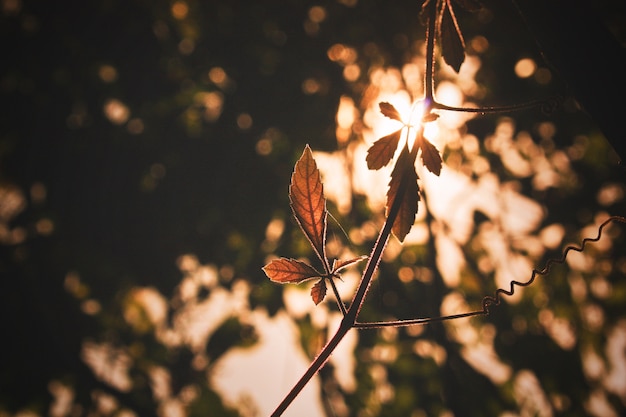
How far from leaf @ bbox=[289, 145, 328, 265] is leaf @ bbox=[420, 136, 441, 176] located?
21 centimetres

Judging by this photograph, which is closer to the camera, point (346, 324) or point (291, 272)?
point (346, 324)

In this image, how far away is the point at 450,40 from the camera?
685mm

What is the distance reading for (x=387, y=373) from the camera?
9.96 ft

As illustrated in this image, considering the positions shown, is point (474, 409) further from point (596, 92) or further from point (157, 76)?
point (157, 76)

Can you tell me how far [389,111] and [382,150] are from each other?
79mm

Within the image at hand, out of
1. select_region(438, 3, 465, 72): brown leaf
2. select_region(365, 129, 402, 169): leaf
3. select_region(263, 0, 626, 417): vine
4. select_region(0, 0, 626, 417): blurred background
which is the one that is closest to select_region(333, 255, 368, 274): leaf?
select_region(263, 0, 626, 417): vine

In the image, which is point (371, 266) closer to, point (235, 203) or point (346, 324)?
point (346, 324)

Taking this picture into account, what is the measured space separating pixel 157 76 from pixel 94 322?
223 centimetres

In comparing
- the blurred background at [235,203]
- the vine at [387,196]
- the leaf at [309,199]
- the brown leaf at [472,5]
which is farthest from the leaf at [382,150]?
the blurred background at [235,203]

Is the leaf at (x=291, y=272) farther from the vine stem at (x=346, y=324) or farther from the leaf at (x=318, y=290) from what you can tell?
the vine stem at (x=346, y=324)

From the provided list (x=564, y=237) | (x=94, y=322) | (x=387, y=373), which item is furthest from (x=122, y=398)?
(x=564, y=237)

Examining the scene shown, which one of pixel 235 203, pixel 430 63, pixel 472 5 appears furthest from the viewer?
pixel 235 203

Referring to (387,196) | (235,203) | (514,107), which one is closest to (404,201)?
(387,196)

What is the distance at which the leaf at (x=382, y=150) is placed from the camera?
0.63 m
